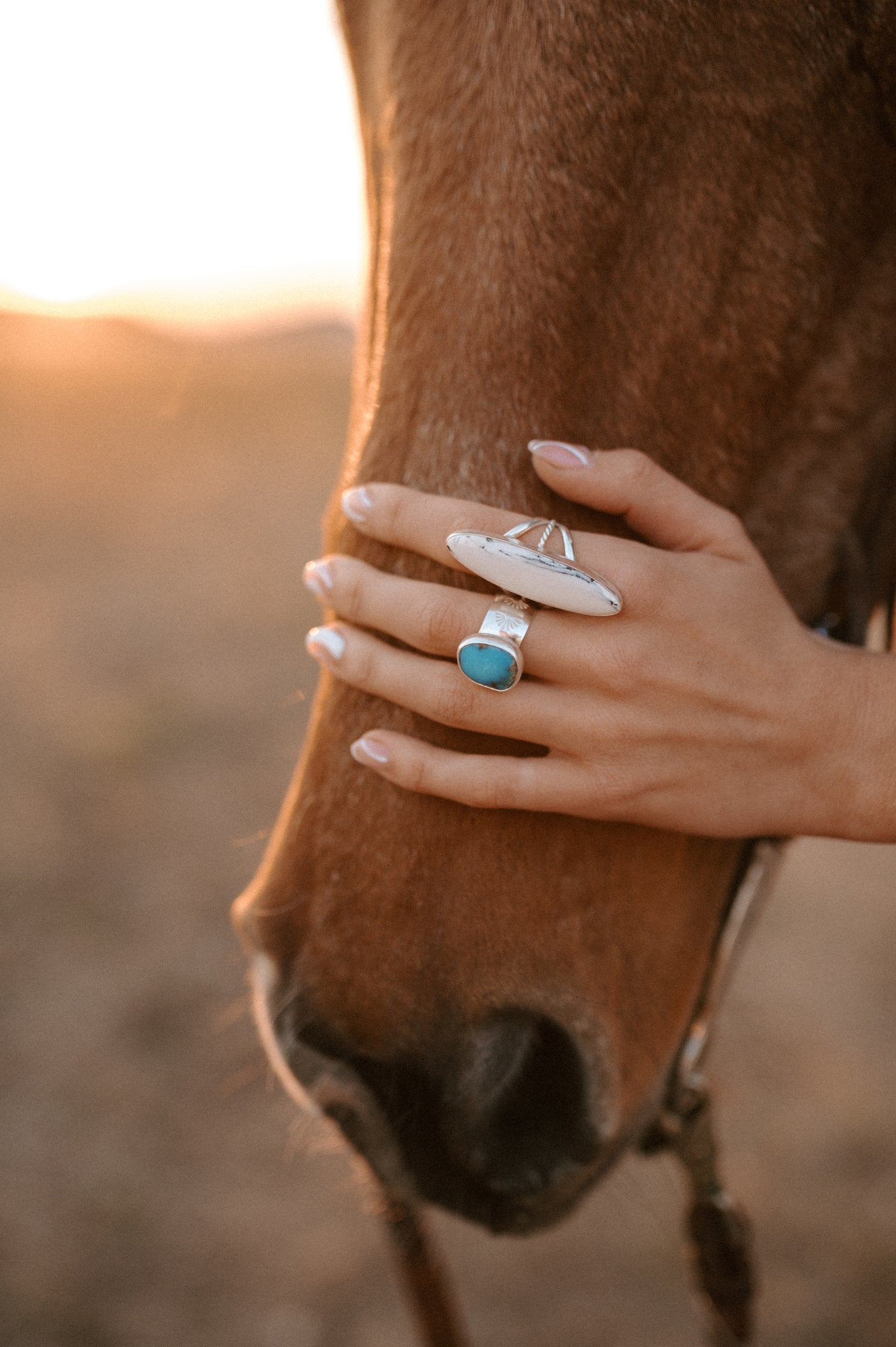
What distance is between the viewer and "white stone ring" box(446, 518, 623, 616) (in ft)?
2.83

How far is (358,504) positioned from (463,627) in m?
0.18

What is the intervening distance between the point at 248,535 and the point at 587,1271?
738cm

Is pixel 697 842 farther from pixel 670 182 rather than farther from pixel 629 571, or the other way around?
pixel 670 182

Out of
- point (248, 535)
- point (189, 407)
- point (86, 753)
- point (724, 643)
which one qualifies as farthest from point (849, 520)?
point (189, 407)

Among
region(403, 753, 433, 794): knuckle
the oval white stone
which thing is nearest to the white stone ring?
the oval white stone

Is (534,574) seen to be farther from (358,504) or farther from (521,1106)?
(521,1106)

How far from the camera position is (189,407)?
14266mm

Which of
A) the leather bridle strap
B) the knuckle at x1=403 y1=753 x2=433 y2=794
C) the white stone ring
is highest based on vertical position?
the white stone ring

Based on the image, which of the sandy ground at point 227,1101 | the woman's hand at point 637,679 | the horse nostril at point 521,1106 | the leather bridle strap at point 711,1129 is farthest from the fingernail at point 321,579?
the leather bridle strap at point 711,1129

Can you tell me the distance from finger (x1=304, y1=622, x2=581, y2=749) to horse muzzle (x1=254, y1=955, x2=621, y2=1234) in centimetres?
33

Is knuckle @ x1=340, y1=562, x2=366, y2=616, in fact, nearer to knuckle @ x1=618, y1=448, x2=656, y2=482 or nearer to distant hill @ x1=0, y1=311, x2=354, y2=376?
knuckle @ x1=618, y1=448, x2=656, y2=482

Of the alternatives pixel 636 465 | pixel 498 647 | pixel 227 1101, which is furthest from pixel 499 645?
pixel 227 1101

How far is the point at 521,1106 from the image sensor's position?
1072 millimetres

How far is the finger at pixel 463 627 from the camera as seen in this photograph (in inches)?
35.9
